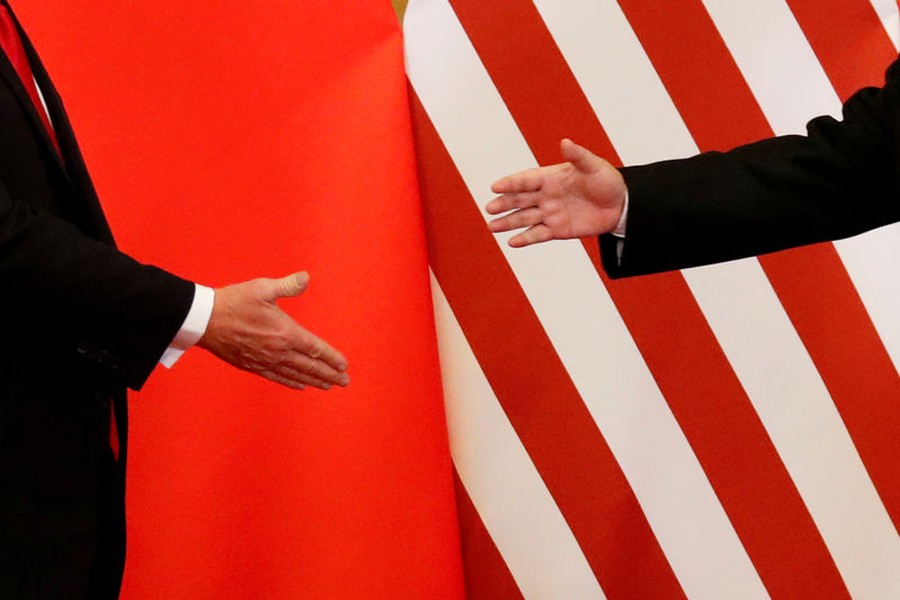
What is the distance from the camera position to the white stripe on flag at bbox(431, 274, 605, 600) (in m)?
1.82

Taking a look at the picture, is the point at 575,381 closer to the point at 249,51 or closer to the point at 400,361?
the point at 400,361

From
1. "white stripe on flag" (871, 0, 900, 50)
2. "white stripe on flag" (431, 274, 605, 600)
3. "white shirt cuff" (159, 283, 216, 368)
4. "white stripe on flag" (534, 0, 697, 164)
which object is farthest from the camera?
"white stripe on flag" (431, 274, 605, 600)

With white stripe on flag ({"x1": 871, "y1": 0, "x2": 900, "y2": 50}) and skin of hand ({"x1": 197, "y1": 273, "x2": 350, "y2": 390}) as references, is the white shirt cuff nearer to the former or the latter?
skin of hand ({"x1": 197, "y1": 273, "x2": 350, "y2": 390})

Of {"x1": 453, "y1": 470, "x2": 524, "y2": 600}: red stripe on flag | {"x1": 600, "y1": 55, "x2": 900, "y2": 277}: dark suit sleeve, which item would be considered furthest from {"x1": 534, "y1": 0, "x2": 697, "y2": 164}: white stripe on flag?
{"x1": 453, "y1": 470, "x2": 524, "y2": 600}: red stripe on flag

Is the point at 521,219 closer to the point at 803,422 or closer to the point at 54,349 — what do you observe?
the point at 54,349

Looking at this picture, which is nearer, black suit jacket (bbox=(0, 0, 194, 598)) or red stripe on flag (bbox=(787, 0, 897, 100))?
black suit jacket (bbox=(0, 0, 194, 598))

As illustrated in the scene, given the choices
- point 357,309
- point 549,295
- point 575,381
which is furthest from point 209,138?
point 575,381

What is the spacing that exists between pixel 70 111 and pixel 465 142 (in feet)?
2.10

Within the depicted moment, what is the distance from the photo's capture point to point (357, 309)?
176 centimetres

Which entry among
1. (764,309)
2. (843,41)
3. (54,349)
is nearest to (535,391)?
(764,309)

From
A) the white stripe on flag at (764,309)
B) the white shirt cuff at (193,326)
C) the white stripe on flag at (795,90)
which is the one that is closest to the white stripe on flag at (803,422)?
the white stripe on flag at (764,309)

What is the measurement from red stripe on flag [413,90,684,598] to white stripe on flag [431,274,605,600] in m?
0.02

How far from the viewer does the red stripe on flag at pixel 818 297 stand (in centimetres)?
165

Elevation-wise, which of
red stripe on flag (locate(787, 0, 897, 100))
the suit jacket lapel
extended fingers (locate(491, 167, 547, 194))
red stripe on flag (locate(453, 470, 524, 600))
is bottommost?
red stripe on flag (locate(453, 470, 524, 600))
